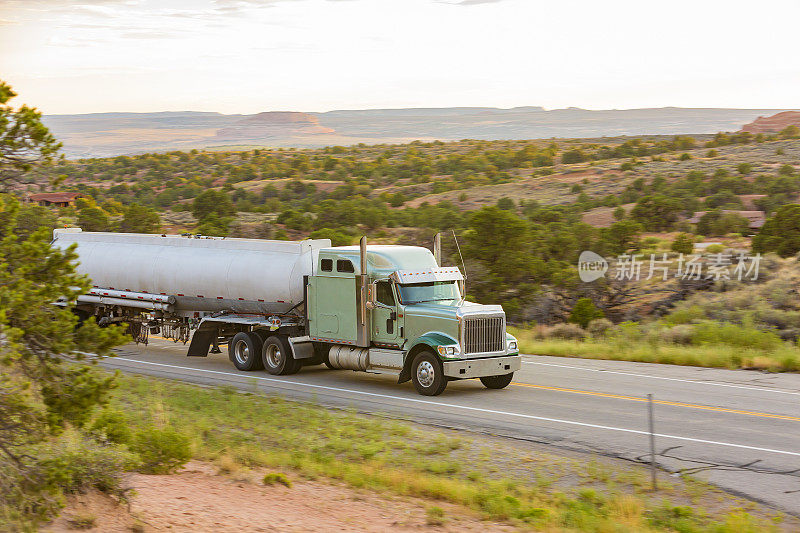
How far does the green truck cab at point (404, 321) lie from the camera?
17156mm

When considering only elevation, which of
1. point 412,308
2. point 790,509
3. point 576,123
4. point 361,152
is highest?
point 576,123

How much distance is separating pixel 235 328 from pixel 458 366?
675 cm

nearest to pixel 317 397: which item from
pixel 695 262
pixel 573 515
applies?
pixel 573 515

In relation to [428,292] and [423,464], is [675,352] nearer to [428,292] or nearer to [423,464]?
[428,292]

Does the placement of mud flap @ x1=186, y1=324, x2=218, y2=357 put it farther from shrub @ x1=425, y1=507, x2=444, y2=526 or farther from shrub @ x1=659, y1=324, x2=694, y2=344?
shrub @ x1=425, y1=507, x2=444, y2=526

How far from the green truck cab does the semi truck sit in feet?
0.08

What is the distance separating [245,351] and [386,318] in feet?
14.3

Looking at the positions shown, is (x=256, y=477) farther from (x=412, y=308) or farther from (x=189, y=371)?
(x=189, y=371)

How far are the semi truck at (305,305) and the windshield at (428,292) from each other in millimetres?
21

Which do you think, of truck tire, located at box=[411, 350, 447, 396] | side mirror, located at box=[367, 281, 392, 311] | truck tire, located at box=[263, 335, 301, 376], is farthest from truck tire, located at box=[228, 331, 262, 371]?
truck tire, located at box=[411, 350, 447, 396]

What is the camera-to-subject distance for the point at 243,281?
810 inches

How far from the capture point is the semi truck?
1742 cm

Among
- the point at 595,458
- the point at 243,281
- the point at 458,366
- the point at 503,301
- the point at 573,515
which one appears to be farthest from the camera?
the point at 503,301

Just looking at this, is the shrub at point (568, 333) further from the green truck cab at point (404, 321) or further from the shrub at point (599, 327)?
the green truck cab at point (404, 321)
